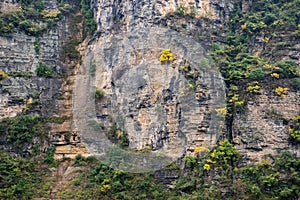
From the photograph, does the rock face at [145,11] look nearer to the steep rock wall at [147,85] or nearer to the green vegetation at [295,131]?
the steep rock wall at [147,85]

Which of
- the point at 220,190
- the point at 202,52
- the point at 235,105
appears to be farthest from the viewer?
the point at 202,52

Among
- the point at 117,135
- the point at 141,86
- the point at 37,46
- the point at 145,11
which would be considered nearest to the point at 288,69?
the point at 141,86

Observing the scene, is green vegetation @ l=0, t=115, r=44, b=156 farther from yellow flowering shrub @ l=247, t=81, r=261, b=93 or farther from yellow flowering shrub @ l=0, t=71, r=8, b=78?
yellow flowering shrub @ l=247, t=81, r=261, b=93

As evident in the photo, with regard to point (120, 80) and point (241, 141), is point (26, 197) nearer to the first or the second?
point (120, 80)

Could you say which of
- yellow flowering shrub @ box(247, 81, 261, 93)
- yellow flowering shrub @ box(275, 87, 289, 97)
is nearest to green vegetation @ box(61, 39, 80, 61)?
yellow flowering shrub @ box(247, 81, 261, 93)

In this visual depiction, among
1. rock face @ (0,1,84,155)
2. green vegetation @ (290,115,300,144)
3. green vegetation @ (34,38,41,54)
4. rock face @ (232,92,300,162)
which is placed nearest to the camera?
green vegetation @ (290,115,300,144)

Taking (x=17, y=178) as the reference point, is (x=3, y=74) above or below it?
above

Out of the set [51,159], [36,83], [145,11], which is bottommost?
[51,159]

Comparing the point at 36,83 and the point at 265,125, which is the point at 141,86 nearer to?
the point at 36,83

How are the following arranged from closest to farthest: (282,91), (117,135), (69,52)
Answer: (282,91), (117,135), (69,52)

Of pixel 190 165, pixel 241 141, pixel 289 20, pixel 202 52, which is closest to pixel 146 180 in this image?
pixel 190 165

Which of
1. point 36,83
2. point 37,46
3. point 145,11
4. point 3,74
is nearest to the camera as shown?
point 145,11
